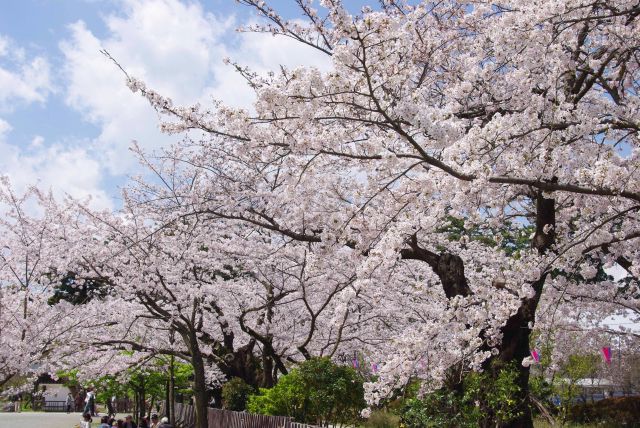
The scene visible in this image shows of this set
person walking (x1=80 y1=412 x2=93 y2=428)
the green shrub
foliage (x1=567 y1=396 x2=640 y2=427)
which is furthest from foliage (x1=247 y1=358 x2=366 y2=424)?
person walking (x1=80 y1=412 x2=93 y2=428)

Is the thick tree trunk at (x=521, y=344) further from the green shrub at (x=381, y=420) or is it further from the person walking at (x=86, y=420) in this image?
the person walking at (x=86, y=420)

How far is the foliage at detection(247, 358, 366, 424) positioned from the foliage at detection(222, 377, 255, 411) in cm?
388

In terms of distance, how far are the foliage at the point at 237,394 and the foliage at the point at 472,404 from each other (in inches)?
299

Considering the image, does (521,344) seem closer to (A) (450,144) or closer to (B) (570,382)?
(A) (450,144)

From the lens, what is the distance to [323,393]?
10086 mm

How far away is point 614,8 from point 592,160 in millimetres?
1606

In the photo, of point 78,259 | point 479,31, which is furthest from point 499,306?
point 78,259

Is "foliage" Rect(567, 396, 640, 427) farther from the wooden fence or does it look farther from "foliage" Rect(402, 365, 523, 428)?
"foliage" Rect(402, 365, 523, 428)

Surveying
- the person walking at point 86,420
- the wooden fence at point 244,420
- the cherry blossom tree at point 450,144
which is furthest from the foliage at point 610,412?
the person walking at point 86,420

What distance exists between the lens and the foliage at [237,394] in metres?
14.5

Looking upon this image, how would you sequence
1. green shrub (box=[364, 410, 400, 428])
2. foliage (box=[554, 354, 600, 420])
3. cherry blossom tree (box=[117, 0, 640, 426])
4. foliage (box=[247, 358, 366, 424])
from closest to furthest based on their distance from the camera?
cherry blossom tree (box=[117, 0, 640, 426]) < foliage (box=[247, 358, 366, 424]) < green shrub (box=[364, 410, 400, 428]) < foliage (box=[554, 354, 600, 420])

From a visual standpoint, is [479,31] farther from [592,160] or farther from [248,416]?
[248,416]

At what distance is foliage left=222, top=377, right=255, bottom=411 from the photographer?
14457 mm

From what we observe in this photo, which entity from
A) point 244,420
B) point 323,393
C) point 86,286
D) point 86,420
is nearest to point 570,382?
point 323,393
